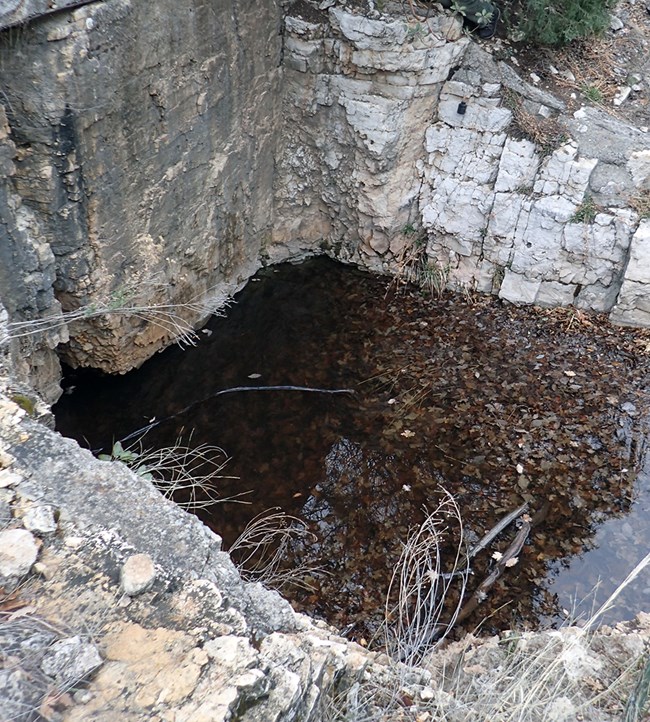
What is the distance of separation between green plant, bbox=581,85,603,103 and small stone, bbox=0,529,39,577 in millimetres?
6959

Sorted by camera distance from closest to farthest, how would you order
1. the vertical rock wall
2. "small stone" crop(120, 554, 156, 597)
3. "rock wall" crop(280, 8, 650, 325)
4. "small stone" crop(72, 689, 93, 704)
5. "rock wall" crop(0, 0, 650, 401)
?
1. "small stone" crop(72, 689, 93, 704)
2. "small stone" crop(120, 554, 156, 597)
3. "rock wall" crop(0, 0, 650, 401)
4. the vertical rock wall
5. "rock wall" crop(280, 8, 650, 325)

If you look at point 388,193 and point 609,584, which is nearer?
point 609,584

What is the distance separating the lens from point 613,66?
7418 mm

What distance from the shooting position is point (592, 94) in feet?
23.5

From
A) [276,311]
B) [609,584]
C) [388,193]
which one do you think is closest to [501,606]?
[609,584]

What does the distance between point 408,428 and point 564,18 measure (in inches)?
173

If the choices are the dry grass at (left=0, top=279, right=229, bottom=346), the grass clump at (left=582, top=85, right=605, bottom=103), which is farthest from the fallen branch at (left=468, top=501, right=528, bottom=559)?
the grass clump at (left=582, top=85, right=605, bottom=103)

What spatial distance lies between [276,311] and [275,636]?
5347 millimetres

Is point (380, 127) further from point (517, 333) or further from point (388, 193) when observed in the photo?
point (517, 333)

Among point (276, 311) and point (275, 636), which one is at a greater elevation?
point (275, 636)

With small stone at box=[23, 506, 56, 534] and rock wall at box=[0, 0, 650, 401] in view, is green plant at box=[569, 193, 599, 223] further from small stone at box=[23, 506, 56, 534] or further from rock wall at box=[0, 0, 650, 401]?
small stone at box=[23, 506, 56, 534]

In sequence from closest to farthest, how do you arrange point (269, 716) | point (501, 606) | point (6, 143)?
point (269, 716) < point (6, 143) < point (501, 606)

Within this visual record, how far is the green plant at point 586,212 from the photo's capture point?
696 centimetres

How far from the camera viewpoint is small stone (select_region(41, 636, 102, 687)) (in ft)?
6.88
